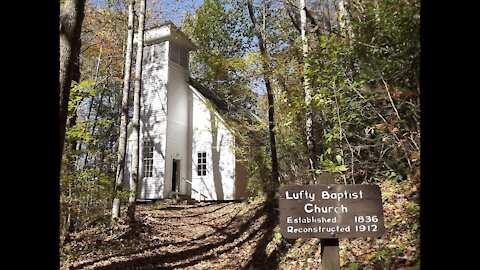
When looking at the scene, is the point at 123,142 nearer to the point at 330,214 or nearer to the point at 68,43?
the point at 68,43

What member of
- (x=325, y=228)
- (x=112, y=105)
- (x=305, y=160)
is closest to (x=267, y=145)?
(x=305, y=160)

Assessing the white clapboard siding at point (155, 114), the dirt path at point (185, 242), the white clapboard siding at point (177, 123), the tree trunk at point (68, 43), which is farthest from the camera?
the white clapboard siding at point (177, 123)

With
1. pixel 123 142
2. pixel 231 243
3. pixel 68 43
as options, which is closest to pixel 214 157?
pixel 123 142

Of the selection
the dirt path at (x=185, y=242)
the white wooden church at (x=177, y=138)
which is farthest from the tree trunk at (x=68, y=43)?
the white wooden church at (x=177, y=138)

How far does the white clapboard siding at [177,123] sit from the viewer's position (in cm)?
1669

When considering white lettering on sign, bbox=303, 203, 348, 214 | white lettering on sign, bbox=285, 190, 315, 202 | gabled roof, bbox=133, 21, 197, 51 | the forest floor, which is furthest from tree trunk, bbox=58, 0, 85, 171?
gabled roof, bbox=133, 21, 197, 51

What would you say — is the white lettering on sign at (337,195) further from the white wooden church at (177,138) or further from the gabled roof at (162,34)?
the gabled roof at (162,34)

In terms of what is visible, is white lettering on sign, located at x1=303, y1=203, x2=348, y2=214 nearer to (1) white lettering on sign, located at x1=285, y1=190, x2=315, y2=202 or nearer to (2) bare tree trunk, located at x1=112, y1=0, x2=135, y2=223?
(1) white lettering on sign, located at x1=285, y1=190, x2=315, y2=202

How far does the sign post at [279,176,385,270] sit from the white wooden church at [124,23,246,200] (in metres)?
13.0

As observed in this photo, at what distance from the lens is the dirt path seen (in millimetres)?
7752
